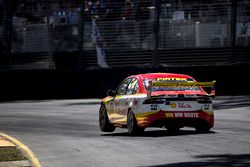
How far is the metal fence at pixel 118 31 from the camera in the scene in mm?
25625

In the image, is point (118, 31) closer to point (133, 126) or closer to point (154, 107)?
point (133, 126)

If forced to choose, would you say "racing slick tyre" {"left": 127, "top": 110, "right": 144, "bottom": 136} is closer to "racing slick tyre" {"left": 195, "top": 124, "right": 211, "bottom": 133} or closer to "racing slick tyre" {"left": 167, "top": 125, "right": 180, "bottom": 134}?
"racing slick tyre" {"left": 167, "top": 125, "right": 180, "bottom": 134}

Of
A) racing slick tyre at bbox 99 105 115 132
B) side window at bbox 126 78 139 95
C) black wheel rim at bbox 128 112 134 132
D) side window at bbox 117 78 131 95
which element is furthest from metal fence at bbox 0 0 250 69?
black wheel rim at bbox 128 112 134 132

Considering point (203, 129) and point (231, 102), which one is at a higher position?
point (203, 129)

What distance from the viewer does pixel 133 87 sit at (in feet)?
51.9

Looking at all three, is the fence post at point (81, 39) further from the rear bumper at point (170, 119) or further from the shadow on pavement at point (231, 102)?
the rear bumper at point (170, 119)

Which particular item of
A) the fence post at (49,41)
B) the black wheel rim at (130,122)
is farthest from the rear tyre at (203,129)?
the fence post at (49,41)

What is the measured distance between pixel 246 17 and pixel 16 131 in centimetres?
1090

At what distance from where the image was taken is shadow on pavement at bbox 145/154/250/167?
10.0 metres

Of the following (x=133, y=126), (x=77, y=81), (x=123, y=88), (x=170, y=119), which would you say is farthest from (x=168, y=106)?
(x=77, y=81)

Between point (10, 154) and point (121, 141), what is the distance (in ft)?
8.41

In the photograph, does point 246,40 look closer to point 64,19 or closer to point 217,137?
point 64,19

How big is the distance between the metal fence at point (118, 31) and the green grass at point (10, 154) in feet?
44.9

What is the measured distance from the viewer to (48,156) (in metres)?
12.2
